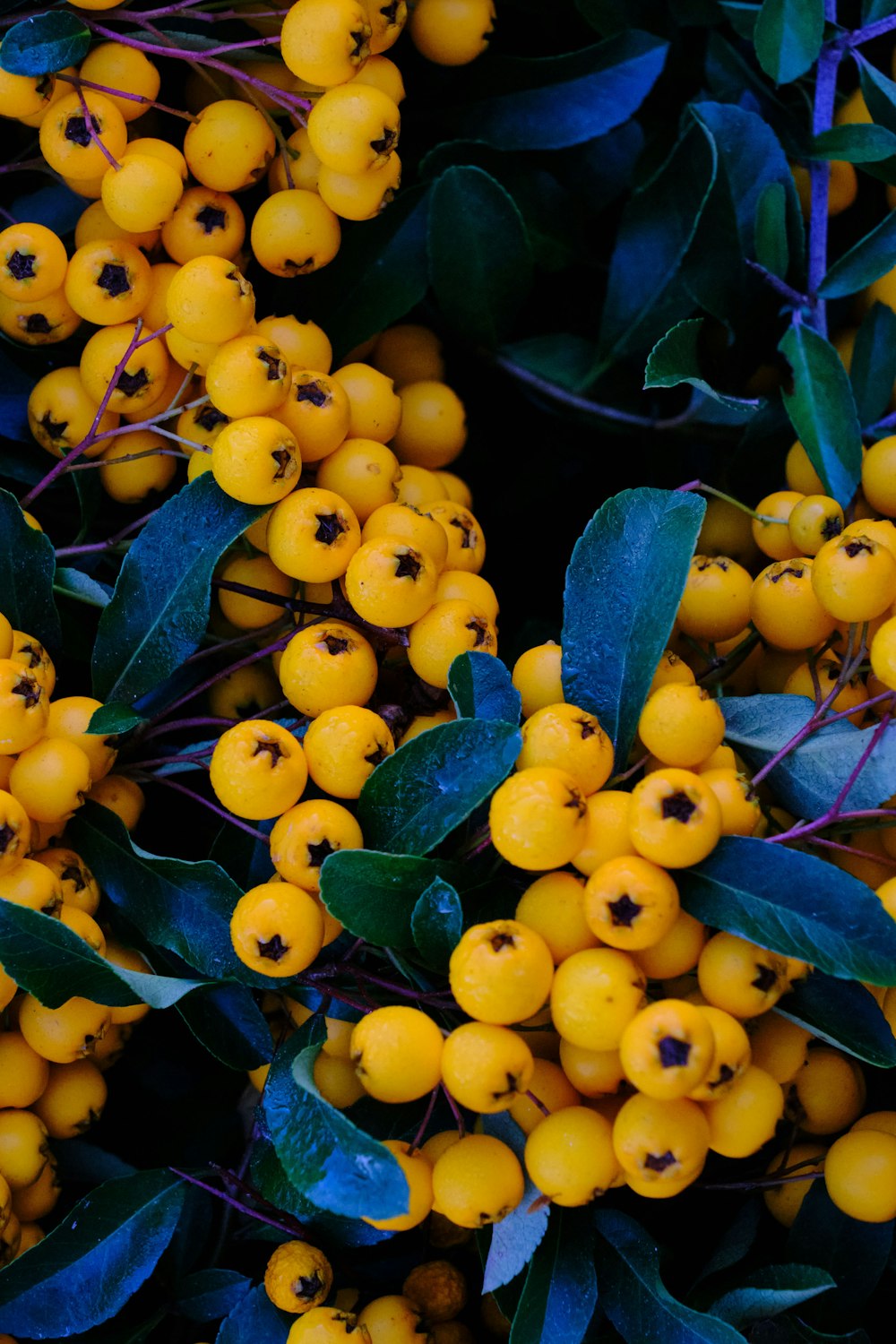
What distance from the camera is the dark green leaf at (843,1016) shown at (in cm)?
81

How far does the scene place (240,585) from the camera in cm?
97

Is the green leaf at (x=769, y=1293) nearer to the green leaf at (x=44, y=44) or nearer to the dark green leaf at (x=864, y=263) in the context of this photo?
the dark green leaf at (x=864, y=263)

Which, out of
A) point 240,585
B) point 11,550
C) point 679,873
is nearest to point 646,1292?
point 679,873

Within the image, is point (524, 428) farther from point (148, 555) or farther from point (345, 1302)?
point (345, 1302)

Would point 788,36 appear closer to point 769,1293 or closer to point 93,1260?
point 769,1293

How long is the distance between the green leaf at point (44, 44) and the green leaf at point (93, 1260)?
0.91 meters

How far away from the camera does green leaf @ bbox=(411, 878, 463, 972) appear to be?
0.79 m

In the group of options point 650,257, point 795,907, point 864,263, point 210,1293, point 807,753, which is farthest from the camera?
point 650,257

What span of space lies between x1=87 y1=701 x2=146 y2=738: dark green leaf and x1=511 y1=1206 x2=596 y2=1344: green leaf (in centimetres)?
48

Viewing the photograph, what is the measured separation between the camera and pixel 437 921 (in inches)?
31.5

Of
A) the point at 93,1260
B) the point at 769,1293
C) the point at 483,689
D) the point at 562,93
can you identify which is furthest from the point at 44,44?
the point at 769,1293

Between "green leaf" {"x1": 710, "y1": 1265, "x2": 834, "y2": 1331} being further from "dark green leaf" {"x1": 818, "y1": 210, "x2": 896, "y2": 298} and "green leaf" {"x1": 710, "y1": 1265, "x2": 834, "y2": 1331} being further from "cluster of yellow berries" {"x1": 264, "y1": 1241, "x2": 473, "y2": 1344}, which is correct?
"dark green leaf" {"x1": 818, "y1": 210, "x2": 896, "y2": 298}

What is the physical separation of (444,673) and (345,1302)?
520 mm

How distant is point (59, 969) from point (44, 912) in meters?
0.05
